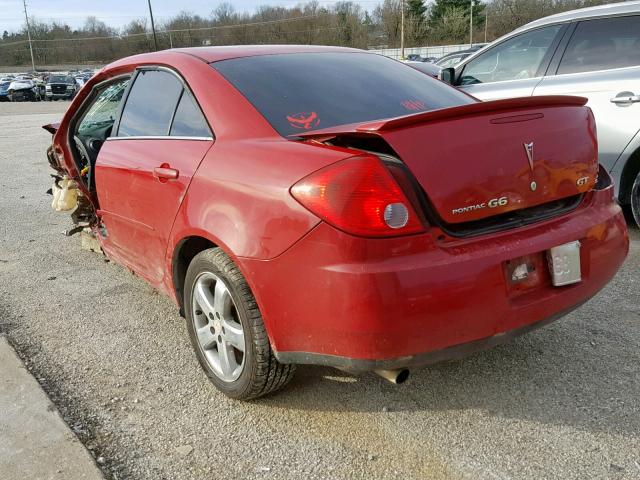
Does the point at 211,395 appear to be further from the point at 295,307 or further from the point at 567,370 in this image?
the point at 567,370

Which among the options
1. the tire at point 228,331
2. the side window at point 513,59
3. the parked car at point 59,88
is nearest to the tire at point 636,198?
the side window at point 513,59

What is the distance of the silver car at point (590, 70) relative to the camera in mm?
4523

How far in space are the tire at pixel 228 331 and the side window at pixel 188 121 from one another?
23.4 inches

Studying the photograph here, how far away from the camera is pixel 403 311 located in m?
1.97

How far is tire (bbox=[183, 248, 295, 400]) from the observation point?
92.3 inches

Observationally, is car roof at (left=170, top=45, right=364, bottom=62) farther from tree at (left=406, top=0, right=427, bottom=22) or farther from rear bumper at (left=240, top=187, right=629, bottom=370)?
tree at (left=406, top=0, right=427, bottom=22)

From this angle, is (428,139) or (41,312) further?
(41,312)

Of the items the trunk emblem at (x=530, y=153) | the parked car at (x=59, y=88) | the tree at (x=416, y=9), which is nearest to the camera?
the trunk emblem at (x=530, y=153)

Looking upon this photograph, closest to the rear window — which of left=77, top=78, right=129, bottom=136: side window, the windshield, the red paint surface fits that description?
the red paint surface

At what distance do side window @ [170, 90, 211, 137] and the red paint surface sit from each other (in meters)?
0.07

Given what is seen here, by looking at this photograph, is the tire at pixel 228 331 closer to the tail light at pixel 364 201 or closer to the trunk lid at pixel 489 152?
the tail light at pixel 364 201

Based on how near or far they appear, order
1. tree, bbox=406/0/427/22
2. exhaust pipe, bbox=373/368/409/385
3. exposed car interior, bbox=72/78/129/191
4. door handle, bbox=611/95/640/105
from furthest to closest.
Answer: tree, bbox=406/0/427/22 < door handle, bbox=611/95/640/105 < exposed car interior, bbox=72/78/129/191 < exhaust pipe, bbox=373/368/409/385

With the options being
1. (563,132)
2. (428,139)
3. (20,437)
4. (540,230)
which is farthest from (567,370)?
(20,437)

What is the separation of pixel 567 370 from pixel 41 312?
123 inches
